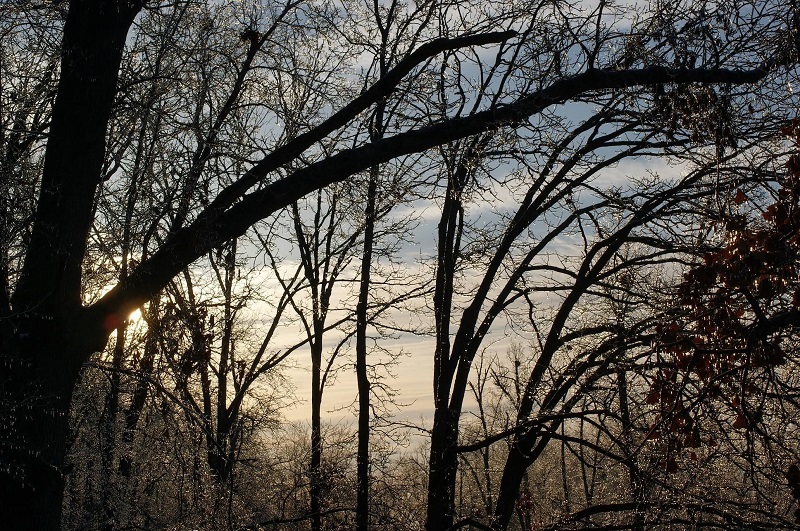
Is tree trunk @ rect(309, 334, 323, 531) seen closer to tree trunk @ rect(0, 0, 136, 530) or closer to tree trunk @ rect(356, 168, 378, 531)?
tree trunk @ rect(356, 168, 378, 531)

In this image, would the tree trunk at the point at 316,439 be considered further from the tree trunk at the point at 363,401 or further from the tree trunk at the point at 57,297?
the tree trunk at the point at 57,297

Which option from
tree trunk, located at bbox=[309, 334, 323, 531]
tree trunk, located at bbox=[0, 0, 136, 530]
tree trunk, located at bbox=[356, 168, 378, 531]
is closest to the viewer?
tree trunk, located at bbox=[0, 0, 136, 530]

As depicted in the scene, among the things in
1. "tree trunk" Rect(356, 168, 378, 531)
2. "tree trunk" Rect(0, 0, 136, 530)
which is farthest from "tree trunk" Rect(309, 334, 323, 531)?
"tree trunk" Rect(0, 0, 136, 530)

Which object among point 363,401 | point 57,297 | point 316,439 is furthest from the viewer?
point 316,439

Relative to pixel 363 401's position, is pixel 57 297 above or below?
below

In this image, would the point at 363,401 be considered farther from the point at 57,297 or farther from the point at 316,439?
the point at 57,297

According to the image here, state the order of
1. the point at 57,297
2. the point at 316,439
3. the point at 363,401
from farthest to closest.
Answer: the point at 316,439, the point at 363,401, the point at 57,297

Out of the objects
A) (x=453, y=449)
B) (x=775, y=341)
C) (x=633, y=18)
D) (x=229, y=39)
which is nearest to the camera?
(x=775, y=341)

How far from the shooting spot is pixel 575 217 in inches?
399

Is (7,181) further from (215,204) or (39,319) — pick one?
(215,204)

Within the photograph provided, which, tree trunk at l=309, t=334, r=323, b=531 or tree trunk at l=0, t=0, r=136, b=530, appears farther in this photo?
tree trunk at l=309, t=334, r=323, b=531

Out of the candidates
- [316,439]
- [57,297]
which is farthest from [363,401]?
[57,297]

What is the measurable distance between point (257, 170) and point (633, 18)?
384 centimetres

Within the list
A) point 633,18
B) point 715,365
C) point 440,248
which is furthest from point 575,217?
point 715,365
